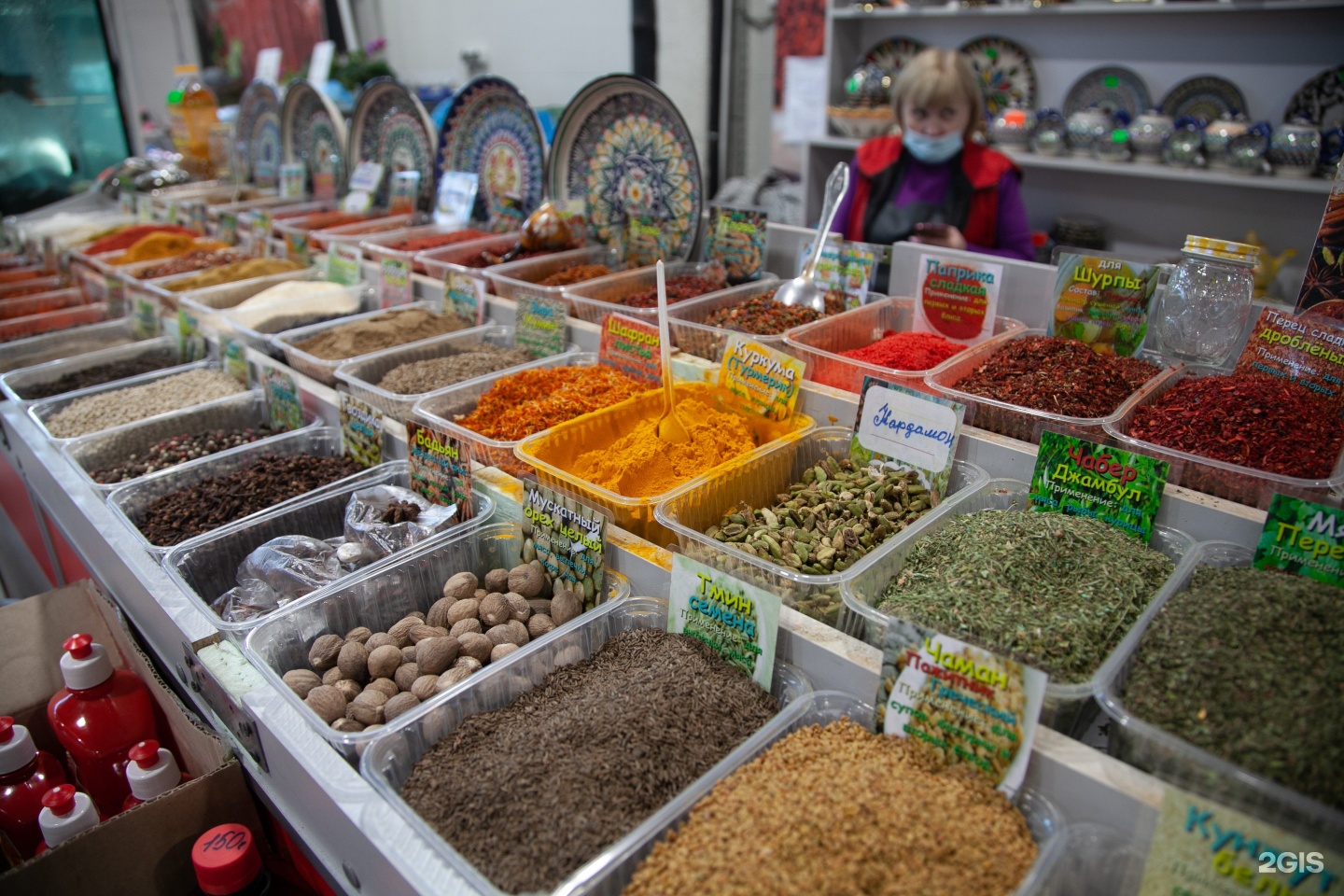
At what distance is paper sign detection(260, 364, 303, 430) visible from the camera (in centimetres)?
213

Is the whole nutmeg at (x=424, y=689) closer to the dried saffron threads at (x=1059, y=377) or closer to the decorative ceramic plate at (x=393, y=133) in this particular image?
the dried saffron threads at (x=1059, y=377)

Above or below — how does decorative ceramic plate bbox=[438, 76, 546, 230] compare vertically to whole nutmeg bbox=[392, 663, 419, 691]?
above

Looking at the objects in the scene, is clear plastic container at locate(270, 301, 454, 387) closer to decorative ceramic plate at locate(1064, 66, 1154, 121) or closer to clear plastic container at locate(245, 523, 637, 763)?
clear plastic container at locate(245, 523, 637, 763)

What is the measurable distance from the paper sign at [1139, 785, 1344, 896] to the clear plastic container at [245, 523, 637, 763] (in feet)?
2.52

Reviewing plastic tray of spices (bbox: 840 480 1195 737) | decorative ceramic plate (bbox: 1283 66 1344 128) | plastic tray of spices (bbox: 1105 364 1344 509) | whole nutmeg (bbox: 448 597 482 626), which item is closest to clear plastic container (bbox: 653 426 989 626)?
plastic tray of spices (bbox: 840 480 1195 737)

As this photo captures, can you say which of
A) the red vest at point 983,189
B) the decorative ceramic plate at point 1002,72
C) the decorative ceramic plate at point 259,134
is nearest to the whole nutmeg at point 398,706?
the red vest at point 983,189

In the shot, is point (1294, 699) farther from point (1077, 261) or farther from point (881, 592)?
point (1077, 261)

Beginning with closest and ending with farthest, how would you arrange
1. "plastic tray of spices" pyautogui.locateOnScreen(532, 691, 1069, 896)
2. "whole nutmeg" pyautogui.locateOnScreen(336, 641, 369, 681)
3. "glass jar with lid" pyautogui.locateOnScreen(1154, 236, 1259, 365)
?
1. "plastic tray of spices" pyautogui.locateOnScreen(532, 691, 1069, 896)
2. "whole nutmeg" pyautogui.locateOnScreen(336, 641, 369, 681)
3. "glass jar with lid" pyautogui.locateOnScreen(1154, 236, 1259, 365)

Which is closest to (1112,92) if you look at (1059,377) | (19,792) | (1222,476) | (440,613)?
(1059,377)

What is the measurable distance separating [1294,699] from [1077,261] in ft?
3.36

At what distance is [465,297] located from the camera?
8.07 ft

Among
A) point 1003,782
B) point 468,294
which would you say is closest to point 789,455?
point 1003,782

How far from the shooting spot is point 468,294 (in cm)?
245

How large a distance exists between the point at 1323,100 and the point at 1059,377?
292cm
